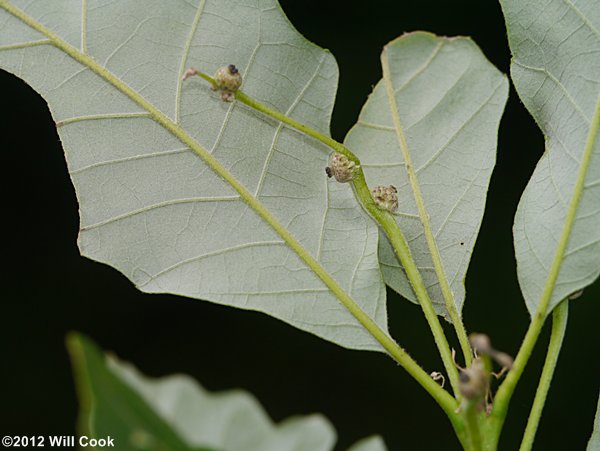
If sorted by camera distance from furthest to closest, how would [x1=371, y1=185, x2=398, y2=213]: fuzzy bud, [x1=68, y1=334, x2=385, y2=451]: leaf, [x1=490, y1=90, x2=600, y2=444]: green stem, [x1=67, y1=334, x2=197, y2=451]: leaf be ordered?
[x1=371, y1=185, x2=398, y2=213]: fuzzy bud
[x1=490, y1=90, x2=600, y2=444]: green stem
[x1=68, y1=334, x2=385, y2=451]: leaf
[x1=67, y1=334, x2=197, y2=451]: leaf

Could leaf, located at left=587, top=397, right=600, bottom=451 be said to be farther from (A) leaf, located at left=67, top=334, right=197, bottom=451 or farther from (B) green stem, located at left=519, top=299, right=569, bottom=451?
(A) leaf, located at left=67, top=334, right=197, bottom=451

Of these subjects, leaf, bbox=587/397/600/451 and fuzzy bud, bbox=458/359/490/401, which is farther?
leaf, bbox=587/397/600/451

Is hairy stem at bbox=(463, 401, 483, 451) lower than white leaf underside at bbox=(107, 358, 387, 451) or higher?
lower

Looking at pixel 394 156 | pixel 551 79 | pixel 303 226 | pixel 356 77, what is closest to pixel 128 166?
pixel 303 226

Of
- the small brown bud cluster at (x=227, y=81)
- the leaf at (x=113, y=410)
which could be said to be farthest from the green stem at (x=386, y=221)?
the leaf at (x=113, y=410)

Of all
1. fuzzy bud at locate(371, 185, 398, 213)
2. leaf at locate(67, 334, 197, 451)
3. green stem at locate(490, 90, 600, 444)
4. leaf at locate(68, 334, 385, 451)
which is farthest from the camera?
fuzzy bud at locate(371, 185, 398, 213)

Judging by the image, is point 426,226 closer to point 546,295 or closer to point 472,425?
point 546,295

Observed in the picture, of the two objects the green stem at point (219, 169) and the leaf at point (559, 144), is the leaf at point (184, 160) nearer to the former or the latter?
the green stem at point (219, 169)

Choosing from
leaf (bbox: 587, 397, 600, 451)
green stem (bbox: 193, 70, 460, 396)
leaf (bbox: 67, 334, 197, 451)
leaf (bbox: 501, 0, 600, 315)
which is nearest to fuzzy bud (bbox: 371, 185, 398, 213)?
green stem (bbox: 193, 70, 460, 396)
